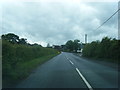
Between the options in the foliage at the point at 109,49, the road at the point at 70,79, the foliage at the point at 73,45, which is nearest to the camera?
the road at the point at 70,79

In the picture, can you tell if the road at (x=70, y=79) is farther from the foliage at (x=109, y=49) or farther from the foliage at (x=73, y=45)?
the foliage at (x=73, y=45)

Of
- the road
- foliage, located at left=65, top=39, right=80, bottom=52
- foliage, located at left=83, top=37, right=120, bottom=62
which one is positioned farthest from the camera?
foliage, located at left=65, top=39, right=80, bottom=52

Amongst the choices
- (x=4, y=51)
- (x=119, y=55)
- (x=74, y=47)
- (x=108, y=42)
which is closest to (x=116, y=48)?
(x=119, y=55)

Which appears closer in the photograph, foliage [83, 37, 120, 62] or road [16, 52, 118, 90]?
road [16, 52, 118, 90]

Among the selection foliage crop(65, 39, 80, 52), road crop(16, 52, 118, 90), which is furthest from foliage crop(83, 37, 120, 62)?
foliage crop(65, 39, 80, 52)

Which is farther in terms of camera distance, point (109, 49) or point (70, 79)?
point (109, 49)

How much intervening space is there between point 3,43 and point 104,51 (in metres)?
28.4

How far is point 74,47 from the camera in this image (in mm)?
181375

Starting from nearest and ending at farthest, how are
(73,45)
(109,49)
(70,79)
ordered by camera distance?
(70,79) → (109,49) → (73,45)

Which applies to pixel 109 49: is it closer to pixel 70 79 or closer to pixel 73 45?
pixel 70 79

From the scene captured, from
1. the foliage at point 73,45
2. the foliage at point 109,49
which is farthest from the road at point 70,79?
the foliage at point 73,45

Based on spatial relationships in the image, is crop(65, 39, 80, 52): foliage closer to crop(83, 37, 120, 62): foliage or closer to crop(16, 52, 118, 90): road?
crop(83, 37, 120, 62): foliage

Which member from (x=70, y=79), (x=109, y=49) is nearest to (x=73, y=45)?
(x=109, y=49)

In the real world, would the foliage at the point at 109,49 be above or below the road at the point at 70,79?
above
